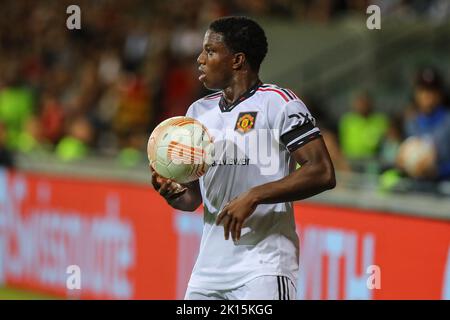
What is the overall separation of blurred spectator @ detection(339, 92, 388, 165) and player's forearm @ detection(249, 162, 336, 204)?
253 inches

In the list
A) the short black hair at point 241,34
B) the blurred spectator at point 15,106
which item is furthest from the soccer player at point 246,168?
the blurred spectator at point 15,106

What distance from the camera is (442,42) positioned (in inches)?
584

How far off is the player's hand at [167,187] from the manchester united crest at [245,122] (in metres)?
0.46

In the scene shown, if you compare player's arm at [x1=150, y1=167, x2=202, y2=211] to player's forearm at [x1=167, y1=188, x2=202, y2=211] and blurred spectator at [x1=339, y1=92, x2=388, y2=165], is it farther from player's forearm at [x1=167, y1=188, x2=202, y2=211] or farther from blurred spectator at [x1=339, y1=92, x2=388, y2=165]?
blurred spectator at [x1=339, y1=92, x2=388, y2=165]

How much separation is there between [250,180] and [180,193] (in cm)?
45

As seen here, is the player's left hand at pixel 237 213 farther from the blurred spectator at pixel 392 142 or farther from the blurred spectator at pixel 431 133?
the blurred spectator at pixel 392 142

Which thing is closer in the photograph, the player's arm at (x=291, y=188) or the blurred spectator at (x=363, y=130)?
the player's arm at (x=291, y=188)

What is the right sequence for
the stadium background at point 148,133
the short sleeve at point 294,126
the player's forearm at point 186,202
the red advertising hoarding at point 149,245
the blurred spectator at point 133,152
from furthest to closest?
the blurred spectator at point 133,152 < the stadium background at point 148,133 < the red advertising hoarding at point 149,245 < the player's forearm at point 186,202 < the short sleeve at point 294,126

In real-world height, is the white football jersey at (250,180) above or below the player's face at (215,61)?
below

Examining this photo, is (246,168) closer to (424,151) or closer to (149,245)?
(424,151)

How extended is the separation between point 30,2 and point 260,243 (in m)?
15.2

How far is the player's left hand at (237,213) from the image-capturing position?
Result: 5.14m

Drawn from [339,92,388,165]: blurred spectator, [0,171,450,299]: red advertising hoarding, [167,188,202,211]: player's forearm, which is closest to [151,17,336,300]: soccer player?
[167,188,202,211]: player's forearm

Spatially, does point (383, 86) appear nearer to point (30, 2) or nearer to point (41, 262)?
point (41, 262)
